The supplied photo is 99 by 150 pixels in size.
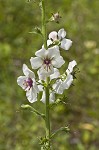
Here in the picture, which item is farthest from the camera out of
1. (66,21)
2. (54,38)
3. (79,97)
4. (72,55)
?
(66,21)

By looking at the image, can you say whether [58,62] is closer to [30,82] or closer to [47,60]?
[47,60]

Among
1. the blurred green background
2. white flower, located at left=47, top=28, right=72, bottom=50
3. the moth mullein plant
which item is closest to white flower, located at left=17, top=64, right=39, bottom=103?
the moth mullein plant

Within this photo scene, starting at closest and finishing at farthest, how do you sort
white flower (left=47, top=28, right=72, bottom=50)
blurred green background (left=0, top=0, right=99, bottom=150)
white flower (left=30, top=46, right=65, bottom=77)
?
white flower (left=30, top=46, right=65, bottom=77) → white flower (left=47, top=28, right=72, bottom=50) → blurred green background (left=0, top=0, right=99, bottom=150)

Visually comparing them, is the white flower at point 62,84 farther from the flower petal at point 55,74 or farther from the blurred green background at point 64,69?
the blurred green background at point 64,69

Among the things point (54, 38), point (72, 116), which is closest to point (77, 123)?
point (72, 116)

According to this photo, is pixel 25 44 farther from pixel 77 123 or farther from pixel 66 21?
pixel 77 123

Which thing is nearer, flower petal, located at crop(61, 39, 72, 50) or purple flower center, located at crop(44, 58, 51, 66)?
purple flower center, located at crop(44, 58, 51, 66)

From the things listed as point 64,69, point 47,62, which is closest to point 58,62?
point 47,62

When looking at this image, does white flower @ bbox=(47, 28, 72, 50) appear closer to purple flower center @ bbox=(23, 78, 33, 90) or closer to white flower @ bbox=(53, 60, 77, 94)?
white flower @ bbox=(53, 60, 77, 94)
